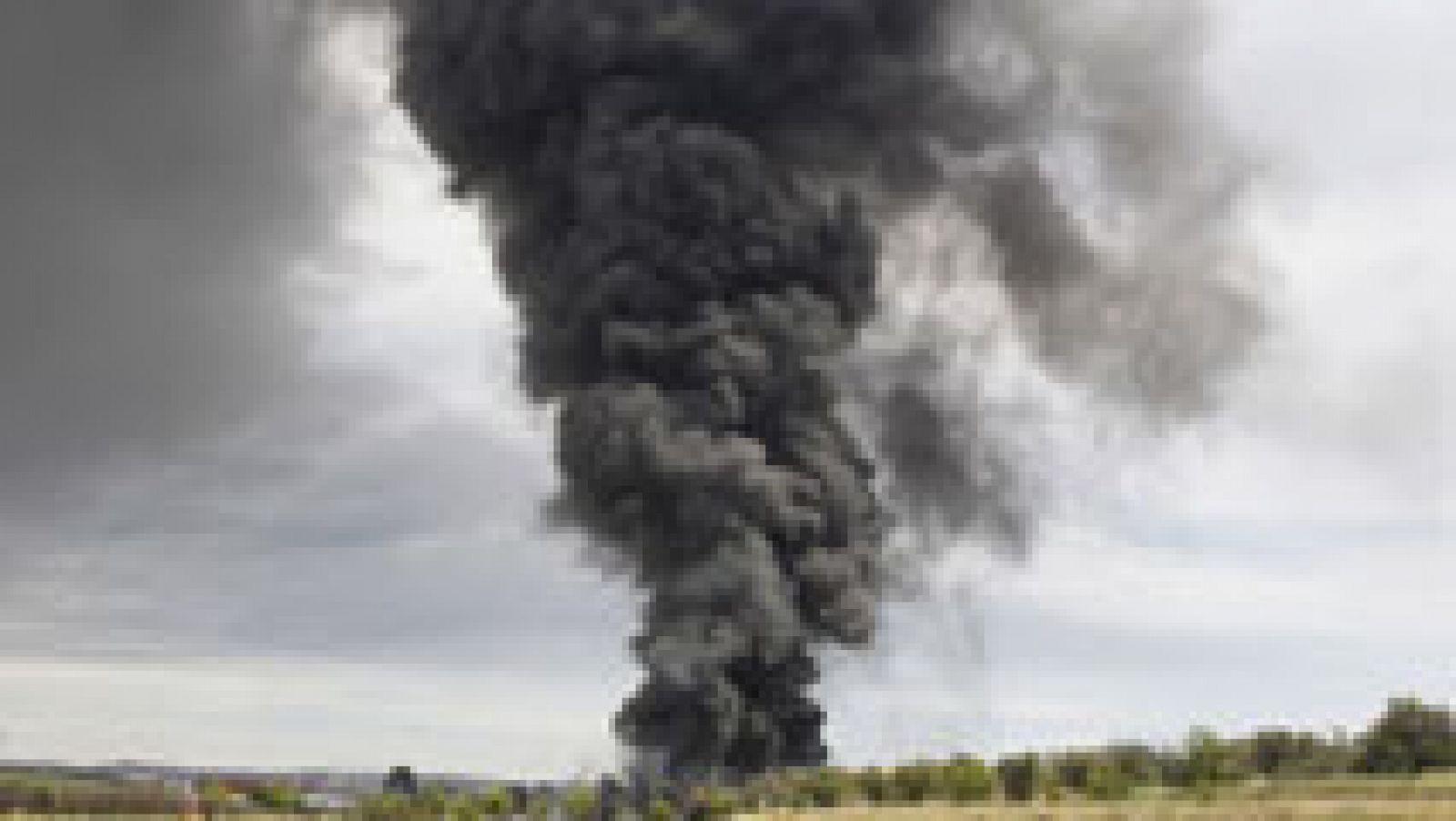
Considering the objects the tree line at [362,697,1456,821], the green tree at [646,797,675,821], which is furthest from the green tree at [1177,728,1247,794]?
the green tree at [646,797,675,821]

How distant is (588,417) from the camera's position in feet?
193

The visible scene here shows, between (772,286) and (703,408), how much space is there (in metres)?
5.53

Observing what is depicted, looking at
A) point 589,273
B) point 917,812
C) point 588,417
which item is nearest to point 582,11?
point 589,273

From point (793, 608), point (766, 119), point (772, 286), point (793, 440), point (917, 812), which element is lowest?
point (917, 812)

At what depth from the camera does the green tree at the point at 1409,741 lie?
50.7m

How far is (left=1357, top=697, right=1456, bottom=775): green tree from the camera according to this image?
50656 mm

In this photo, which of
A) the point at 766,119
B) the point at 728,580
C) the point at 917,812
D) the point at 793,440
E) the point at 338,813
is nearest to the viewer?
the point at 917,812

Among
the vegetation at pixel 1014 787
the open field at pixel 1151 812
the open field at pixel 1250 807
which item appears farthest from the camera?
the vegetation at pixel 1014 787

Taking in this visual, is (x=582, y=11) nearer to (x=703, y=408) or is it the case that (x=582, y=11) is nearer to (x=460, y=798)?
(x=703, y=408)

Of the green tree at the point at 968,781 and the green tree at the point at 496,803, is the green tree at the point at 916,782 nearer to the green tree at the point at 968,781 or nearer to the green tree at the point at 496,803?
the green tree at the point at 968,781

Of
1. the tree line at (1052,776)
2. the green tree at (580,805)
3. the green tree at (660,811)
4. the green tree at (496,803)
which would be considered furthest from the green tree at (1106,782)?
the green tree at (496,803)

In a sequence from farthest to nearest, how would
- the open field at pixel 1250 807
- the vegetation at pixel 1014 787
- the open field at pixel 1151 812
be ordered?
the vegetation at pixel 1014 787, the open field at pixel 1250 807, the open field at pixel 1151 812

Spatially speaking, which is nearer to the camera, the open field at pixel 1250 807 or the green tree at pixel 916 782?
the open field at pixel 1250 807

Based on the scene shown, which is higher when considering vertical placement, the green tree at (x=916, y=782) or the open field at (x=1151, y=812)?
the green tree at (x=916, y=782)
